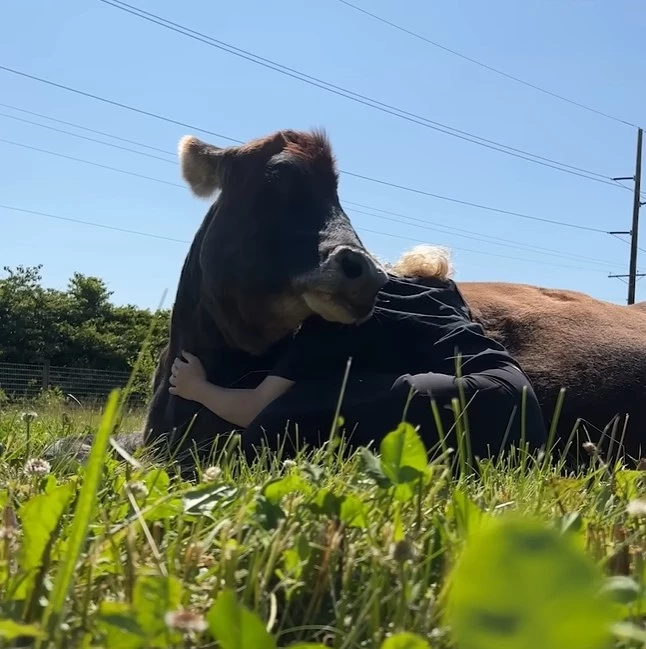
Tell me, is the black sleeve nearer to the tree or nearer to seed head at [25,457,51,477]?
seed head at [25,457,51,477]

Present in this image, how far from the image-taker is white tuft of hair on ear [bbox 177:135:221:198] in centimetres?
404

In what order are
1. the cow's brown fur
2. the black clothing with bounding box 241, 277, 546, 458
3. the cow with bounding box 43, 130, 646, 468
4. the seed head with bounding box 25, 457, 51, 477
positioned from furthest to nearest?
1. the cow's brown fur
2. the cow with bounding box 43, 130, 646, 468
3. the black clothing with bounding box 241, 277, 546, 458
4. the seed head with bounding box 25, 457, 51, 477

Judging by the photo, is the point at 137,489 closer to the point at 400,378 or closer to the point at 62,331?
the point at 400,378

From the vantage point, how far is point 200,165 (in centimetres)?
408

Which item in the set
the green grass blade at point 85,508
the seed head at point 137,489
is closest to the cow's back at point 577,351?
the seed head at point 137,489

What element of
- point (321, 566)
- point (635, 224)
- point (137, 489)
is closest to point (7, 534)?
point (137, 489)

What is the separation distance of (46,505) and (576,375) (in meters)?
3.76

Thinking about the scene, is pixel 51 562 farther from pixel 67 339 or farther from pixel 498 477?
pixel 67 339

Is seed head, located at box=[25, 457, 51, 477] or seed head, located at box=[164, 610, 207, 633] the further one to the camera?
seed head, located at box=[25, 457, 51, 477]

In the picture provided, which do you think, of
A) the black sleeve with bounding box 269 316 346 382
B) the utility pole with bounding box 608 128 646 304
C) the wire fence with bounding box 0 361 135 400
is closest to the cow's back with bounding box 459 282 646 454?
the black sleeve with bounding box 269 316 346 382

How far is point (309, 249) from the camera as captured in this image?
3.12 metres

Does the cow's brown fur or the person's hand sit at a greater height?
the cow's brown fur

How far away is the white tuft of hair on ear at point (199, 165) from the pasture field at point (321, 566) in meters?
2.89

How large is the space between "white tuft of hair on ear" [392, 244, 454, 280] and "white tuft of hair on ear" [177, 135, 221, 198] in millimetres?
1039
